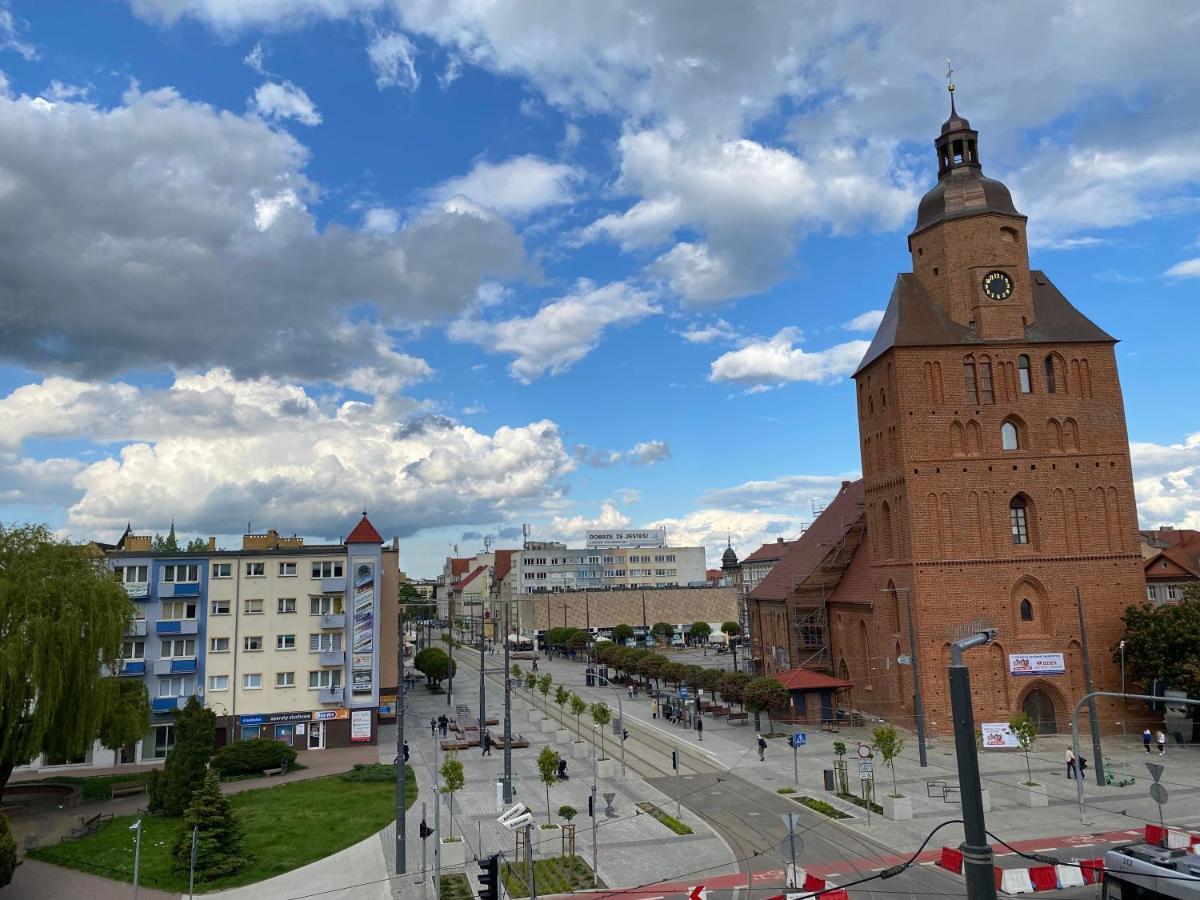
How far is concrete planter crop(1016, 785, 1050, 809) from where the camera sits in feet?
105

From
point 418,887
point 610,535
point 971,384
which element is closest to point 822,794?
point 418,887

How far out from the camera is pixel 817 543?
6756cm

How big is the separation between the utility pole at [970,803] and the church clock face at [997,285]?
1851 inches

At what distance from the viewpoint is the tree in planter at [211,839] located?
26.9 meters

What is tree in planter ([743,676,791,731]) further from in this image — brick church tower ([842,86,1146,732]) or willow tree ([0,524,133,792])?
willow tree ([0,524,133,792])

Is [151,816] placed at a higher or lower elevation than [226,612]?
lower

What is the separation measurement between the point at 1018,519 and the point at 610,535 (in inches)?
4556

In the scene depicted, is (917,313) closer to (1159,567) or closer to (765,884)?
(765,884)

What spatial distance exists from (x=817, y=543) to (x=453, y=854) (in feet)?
151

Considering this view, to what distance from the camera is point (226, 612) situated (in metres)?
50.2

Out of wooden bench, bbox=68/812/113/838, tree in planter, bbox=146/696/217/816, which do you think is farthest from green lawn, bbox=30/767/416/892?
tree in planter, bbox=146/696/217/816

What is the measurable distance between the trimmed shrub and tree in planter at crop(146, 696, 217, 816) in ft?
24.8

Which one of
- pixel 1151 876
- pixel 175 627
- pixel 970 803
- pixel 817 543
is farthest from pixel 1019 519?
pixel 175 627

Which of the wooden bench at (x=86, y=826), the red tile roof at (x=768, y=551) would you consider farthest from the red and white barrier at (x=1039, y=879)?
the red tile roof at (x=768, y=551)
